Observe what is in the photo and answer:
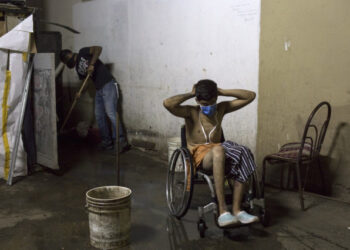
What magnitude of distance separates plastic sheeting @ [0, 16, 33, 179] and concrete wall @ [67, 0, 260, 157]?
1.89 metres

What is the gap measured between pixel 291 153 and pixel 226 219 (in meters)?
1.17

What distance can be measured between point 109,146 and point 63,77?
2.33 metres

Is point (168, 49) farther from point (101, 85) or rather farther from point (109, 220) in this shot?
point (109, 220)

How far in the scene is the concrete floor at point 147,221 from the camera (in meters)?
3.18

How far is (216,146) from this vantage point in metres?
3.29

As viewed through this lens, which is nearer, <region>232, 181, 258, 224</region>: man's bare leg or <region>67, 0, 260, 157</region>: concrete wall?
<region>232, 181, 258, 224</region>: man's bare leg

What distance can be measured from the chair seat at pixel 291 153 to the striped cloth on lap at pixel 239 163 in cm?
68

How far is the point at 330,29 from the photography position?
3965 millimetres

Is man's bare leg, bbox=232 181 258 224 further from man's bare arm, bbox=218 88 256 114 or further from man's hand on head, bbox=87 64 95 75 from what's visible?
man's hand on head, bbox=87 64 95 75

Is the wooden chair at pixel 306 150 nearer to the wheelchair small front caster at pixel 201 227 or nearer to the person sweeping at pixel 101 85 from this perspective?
the wheelchair small front caster at pixel 201 227

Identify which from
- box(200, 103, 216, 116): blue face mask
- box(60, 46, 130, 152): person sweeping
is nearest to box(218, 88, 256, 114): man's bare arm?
box(200, 103, 216, 116): blue face mask

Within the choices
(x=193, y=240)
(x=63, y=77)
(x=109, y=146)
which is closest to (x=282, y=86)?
(x=193, y=240)

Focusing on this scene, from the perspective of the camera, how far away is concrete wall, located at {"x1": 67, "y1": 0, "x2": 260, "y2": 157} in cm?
456

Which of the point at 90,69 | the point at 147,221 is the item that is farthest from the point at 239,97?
the point at 90,69
